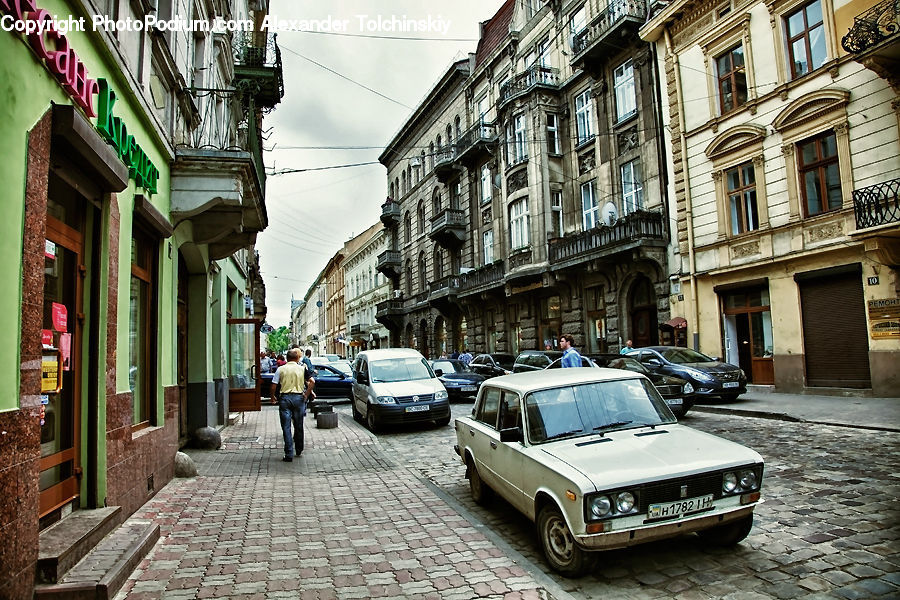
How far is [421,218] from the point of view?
141ft

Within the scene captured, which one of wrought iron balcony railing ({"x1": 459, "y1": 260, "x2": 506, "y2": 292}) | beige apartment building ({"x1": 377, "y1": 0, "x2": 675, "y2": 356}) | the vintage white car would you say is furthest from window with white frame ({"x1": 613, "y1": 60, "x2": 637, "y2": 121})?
the vintage white car

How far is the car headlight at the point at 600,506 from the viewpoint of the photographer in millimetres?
4043

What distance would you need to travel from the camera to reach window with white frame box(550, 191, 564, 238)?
26531 millimetres

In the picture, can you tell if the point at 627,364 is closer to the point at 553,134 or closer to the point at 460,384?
the point at 460,384

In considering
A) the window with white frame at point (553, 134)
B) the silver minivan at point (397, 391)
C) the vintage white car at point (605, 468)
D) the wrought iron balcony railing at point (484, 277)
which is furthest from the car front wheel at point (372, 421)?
the window with white frame at point (553, 134)

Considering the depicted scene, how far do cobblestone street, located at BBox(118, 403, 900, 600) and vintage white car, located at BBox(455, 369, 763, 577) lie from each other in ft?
1.17

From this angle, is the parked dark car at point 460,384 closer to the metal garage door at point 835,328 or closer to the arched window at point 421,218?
the metal garage door at point 835,328

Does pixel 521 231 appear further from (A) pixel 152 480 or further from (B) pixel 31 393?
(B) pixel 31 393

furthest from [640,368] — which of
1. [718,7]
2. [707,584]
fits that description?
[718,7]

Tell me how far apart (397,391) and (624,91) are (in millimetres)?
16589

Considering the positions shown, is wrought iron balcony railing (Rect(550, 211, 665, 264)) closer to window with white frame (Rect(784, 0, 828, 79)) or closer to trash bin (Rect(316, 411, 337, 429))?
window with white frame (Rect(784, 0, 828, 79))

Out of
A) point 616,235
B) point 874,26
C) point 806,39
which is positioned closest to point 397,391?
point 616,235

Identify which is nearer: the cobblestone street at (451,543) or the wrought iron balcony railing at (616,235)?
the cobblestone street at (451,543)

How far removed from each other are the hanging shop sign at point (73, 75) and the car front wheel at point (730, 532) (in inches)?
240
